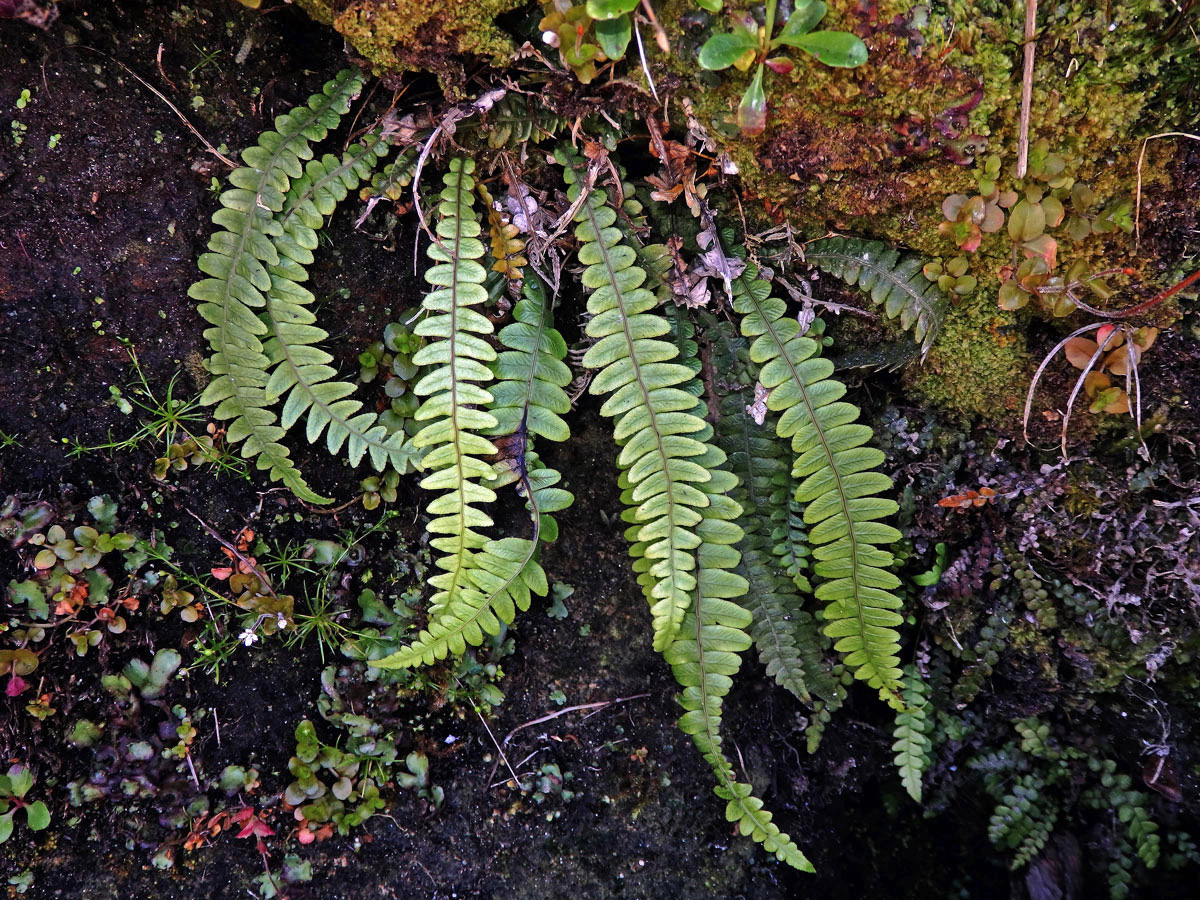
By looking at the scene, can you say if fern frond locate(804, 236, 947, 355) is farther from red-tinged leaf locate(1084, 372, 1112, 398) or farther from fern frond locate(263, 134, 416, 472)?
fern frond locate(263, 134, 416, 472)

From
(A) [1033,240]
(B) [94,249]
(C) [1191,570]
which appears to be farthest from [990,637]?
(B) [94,249]

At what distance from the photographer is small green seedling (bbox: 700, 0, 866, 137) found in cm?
173

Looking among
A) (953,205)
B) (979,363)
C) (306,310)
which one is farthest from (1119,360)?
(306,310)

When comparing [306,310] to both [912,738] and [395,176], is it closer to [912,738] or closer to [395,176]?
[395,176]

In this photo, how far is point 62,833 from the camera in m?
2.11

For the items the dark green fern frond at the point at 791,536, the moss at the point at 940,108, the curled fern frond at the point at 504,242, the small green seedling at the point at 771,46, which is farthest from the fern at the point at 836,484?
the curled fern frond at the point at 504,242

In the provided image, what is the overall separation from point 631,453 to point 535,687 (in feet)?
3.45

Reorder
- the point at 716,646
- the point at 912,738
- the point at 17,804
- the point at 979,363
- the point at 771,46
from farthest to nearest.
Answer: the point at 912,738, the point at 979,363, the point at 716,646, the point at 17,804, the point at 771,46

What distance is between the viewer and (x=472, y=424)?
80.3 inches

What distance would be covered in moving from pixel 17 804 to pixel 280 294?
1.68 m

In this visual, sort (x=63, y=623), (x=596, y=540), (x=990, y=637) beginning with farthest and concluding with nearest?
(x=596, y=540) → (x=990, y=637) → (x=63, y=623)

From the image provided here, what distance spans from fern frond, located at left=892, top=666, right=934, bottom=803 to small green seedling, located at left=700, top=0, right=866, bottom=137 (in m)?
2.00

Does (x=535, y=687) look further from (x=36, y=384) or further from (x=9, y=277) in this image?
(x=9, y=277)

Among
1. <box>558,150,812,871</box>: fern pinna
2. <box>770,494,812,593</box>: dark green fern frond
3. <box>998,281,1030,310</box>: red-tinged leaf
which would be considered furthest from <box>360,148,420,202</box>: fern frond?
<box>998,281,1030,310</box>: red-tinged leaf
